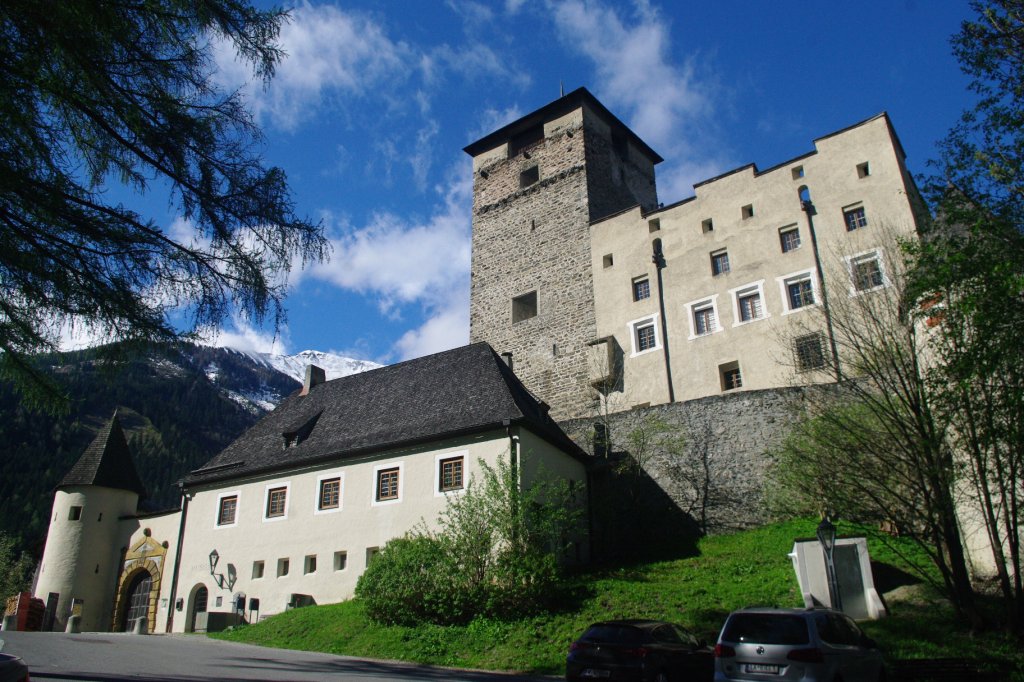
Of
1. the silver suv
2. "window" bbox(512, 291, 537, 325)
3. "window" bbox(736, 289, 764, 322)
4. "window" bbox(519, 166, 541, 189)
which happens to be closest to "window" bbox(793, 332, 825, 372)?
"window" bbox(736, 289, 764, 322)

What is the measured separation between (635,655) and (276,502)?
1747cm

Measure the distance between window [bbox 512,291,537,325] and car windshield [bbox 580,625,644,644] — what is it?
24538 millimetres

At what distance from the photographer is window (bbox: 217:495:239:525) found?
2631 cm

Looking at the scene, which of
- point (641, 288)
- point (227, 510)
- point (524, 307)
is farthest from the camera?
point (524, 307)

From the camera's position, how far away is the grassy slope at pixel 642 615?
13.4m

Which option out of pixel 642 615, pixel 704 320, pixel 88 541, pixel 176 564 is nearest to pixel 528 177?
pixel 704 320

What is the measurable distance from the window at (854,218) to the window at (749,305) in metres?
3.89

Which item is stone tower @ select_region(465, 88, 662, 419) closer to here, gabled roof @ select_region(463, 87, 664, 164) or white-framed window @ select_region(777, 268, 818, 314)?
gabled roof @ select_region(463, 87, 664, 164)

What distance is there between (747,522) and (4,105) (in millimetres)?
20979

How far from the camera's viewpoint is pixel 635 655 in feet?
35.8

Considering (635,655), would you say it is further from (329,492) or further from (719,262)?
(719,262)

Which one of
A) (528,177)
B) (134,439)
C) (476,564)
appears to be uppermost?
(134,439)

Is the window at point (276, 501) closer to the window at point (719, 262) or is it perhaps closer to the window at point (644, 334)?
the window at point (644, 334)

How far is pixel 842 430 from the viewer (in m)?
15.6
